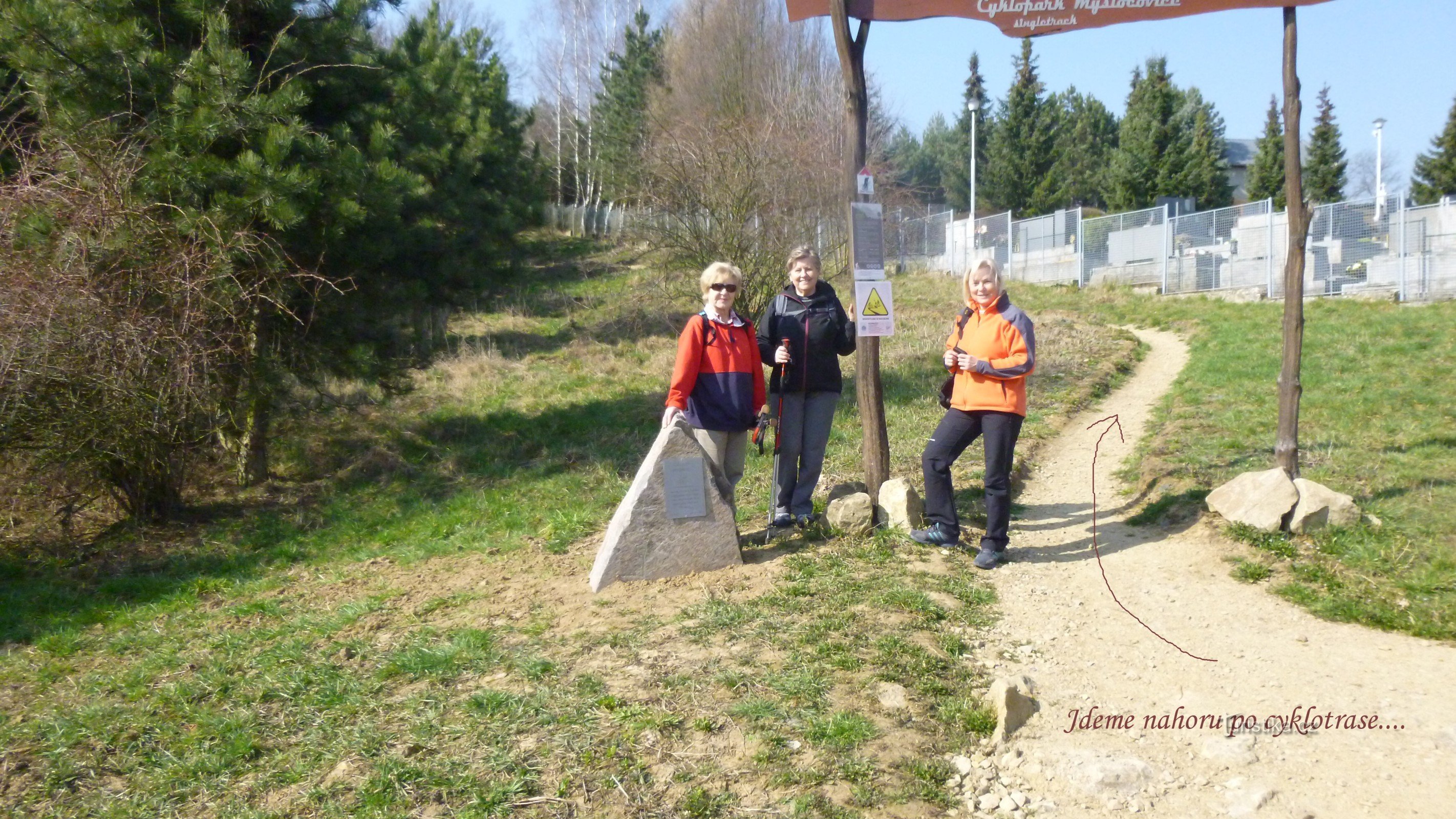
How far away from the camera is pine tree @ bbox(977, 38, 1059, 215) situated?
46.4 meters

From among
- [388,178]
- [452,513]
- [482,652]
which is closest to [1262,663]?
[482,652]

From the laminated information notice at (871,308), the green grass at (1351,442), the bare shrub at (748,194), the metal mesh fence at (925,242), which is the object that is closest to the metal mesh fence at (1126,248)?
the metal mesh fence at (925,242)

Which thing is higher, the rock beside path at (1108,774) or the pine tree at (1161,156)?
the pine tree at (1161,156)

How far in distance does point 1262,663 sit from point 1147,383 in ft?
27.0

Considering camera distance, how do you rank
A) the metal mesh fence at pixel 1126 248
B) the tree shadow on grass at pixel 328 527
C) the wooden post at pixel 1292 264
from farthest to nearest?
the metal mesh fence at pixel 1126 248 < the tree shadow on grass at pixel 328 527 < the wooden post at pixel 1292 264

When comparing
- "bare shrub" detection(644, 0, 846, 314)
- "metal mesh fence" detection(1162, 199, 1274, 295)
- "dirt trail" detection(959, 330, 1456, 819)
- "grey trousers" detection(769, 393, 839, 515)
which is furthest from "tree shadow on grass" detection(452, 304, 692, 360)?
"metal mesh fence" detection(1162, 199, 1274, 295)

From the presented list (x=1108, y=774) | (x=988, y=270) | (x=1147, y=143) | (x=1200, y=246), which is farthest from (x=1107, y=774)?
(x=1147, y=143)

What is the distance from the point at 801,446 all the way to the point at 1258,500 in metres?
2.82

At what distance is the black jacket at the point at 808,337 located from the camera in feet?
20.6

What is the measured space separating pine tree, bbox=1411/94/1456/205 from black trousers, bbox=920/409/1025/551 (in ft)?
144

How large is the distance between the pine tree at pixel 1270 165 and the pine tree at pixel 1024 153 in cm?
849

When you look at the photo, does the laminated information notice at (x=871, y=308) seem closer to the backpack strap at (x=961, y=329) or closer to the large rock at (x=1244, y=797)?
the backpack strap at (x=961, y=329)

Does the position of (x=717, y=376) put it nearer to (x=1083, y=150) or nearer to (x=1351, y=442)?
(x=1351, y=442)

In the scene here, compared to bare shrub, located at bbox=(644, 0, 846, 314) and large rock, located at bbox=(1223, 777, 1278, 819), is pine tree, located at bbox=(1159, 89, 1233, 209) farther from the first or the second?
large rock, located at bbox=(1223, 777, 1278, 819)
